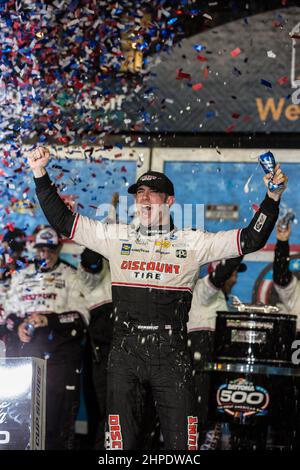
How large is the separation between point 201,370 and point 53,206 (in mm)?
2660

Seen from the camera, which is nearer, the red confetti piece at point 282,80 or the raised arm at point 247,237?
the raised arm at point 247,237

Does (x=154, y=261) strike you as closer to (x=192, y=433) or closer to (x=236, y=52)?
(x=192, y=433)

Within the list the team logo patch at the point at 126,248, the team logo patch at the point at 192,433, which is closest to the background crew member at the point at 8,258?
the team logo patch at the point at 126,248

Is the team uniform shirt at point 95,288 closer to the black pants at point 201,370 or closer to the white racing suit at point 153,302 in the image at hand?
the black pants at point 201,370

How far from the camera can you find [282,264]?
6.56m

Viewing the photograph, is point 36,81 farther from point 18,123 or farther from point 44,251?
point 44,251

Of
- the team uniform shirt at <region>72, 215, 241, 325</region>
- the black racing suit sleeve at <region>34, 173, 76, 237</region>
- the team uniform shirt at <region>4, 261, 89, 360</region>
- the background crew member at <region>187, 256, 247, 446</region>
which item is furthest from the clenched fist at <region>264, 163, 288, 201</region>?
Answer: the team uniform shirt at <region>4, 261, 89, 360</region>

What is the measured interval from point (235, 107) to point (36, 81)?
6.73ft

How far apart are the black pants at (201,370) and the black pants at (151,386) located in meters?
1.98

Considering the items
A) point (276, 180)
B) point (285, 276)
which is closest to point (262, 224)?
point (276, 180)

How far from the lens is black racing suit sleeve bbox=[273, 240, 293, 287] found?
20.9 feet

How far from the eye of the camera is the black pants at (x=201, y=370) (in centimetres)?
714
